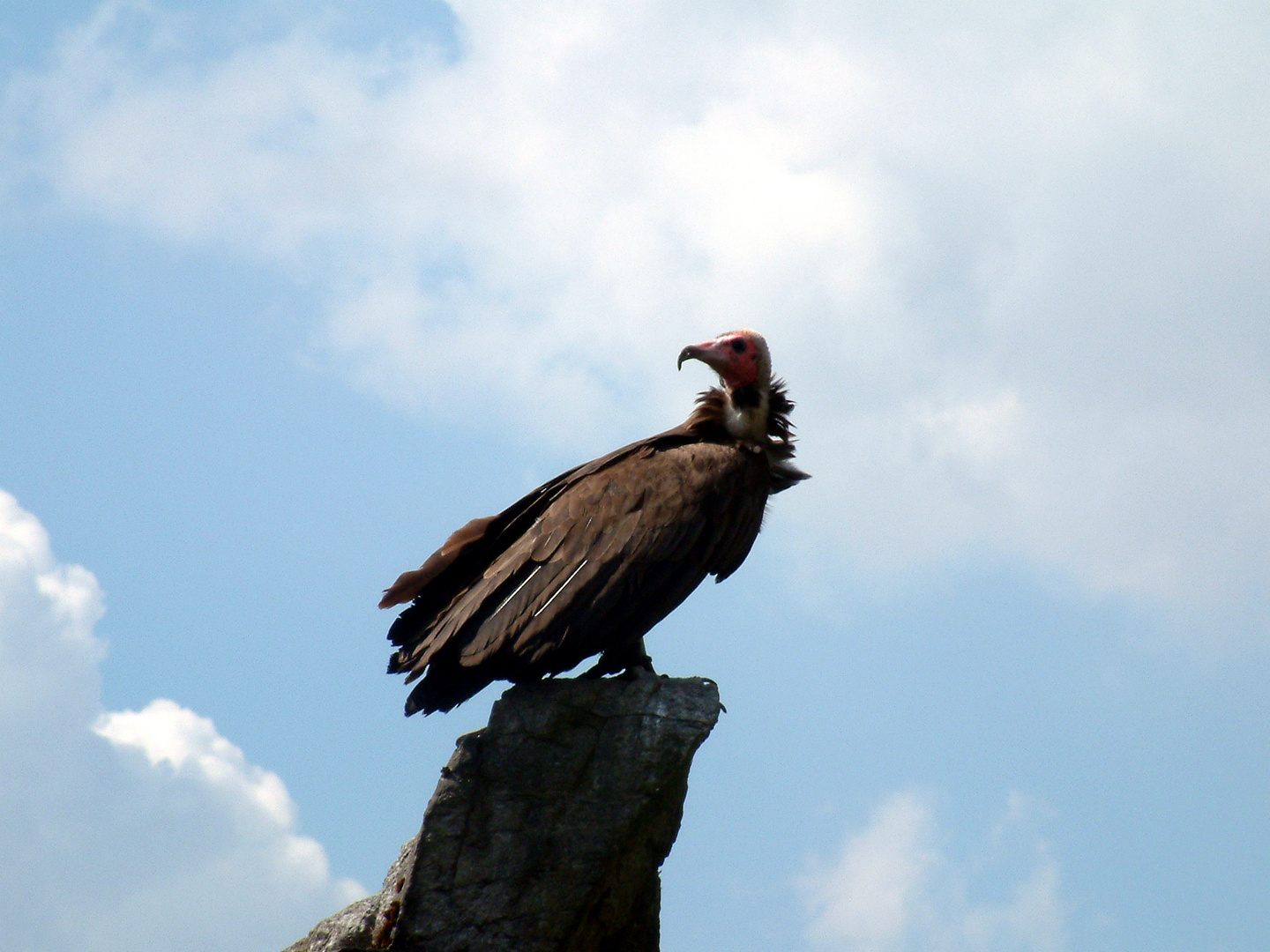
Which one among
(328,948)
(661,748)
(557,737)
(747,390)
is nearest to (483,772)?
(557,737)

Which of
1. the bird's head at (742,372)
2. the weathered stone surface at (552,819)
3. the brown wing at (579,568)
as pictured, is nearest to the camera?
the weathered stone surface at (552,819)

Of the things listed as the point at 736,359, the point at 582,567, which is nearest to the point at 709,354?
the point at 736,359

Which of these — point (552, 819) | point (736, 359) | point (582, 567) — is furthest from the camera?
point (736, 359)

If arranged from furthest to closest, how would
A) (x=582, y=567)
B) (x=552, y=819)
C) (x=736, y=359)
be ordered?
(x=736, y=359)
(x=582, y=567)
(x=552, y=819)

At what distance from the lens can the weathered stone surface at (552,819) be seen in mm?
8328

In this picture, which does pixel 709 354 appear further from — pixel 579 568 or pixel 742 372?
pixel 579 568

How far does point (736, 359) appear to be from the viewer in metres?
10.1

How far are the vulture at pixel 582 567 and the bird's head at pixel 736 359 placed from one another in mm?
605

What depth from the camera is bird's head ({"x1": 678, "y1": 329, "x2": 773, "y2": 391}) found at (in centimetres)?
1015

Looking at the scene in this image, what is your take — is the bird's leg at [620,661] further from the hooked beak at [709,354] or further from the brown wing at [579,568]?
the hooked beak at [709,354]

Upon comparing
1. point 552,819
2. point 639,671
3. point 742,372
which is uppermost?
point 742,372

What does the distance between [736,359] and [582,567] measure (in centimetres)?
250

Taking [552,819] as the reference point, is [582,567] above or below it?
above

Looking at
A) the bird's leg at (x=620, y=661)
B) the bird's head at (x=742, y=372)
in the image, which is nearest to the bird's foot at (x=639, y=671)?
the bird's leg at (x=620, y=661)
